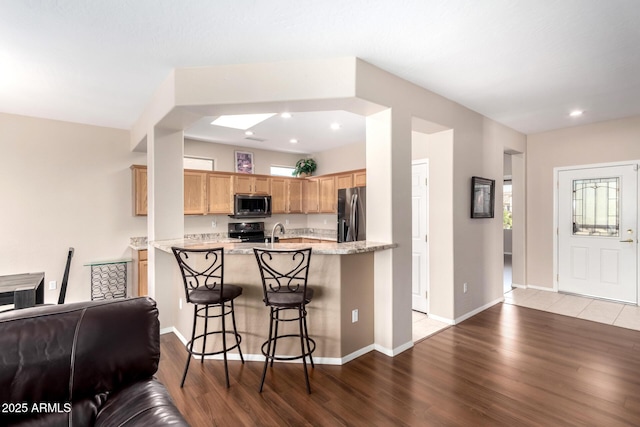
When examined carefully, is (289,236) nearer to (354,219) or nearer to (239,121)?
(354,219)

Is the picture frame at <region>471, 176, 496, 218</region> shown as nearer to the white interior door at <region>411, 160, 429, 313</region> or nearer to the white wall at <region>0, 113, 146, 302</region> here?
the white interior door at <region>411, 160, 429, 313</region>

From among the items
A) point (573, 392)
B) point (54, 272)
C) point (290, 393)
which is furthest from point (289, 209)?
point (573, 392)

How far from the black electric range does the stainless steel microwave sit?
9.9 inches

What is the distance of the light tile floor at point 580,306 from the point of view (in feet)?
12.5

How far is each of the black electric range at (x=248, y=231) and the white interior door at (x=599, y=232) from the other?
199 inches

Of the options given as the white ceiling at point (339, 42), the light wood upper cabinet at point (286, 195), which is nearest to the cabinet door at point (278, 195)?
the light wood upper cabinet at point (286, 195)

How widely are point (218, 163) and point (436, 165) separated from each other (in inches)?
158

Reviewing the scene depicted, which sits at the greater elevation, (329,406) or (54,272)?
(54,272)

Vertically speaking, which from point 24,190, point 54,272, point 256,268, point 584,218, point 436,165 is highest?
point 436,165

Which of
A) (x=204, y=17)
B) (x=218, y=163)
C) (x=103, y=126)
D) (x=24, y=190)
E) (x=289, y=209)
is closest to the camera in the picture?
(x=204, y=17)

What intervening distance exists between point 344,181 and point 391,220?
283 centimetres

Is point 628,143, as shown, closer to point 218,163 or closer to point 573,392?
point 573,392

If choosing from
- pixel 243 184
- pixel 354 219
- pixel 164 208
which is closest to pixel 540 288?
pixel 354 219

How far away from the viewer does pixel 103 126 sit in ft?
15.3
